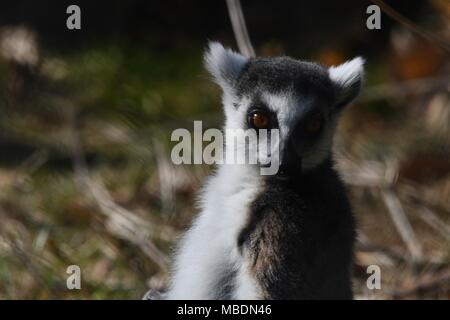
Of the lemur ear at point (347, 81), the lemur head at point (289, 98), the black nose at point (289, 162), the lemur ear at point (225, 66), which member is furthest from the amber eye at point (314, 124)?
the lemur ear at point (225, 66)

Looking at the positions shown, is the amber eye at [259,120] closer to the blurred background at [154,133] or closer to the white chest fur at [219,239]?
the white chest fur at [219,239]

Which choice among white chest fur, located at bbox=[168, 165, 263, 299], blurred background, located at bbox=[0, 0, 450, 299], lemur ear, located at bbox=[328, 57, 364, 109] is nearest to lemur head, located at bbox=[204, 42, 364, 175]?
lemur ear, located at bbox=[328, 57, 364, 109]

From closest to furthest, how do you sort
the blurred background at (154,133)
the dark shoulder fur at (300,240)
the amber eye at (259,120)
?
the dark shoulder fur at (300,240) < the amber eye at (259,120) < the blurred background at (154,133)

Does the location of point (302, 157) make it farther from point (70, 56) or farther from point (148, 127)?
point (70, 56)

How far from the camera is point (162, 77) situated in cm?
689

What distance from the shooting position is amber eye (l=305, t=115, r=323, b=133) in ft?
8.80

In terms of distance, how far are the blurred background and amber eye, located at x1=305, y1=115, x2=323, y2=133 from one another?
0.47 m

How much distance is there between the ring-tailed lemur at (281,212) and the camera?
2557mm

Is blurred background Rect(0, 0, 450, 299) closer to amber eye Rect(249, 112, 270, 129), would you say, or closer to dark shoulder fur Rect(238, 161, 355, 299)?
dark shoulder fur Rect(238, 161, 355, 299)

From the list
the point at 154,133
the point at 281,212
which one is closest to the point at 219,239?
the point at 281,212

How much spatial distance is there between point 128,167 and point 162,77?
157 cm

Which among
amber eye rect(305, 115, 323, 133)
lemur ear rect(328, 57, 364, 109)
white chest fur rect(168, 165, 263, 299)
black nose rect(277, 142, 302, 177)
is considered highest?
lemur ear rect(328, 57, 364, 109)

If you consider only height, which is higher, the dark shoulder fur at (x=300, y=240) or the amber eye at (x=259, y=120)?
the amber eye at (x=259, y=120)

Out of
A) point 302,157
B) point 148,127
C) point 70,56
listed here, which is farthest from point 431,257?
point 70,56
